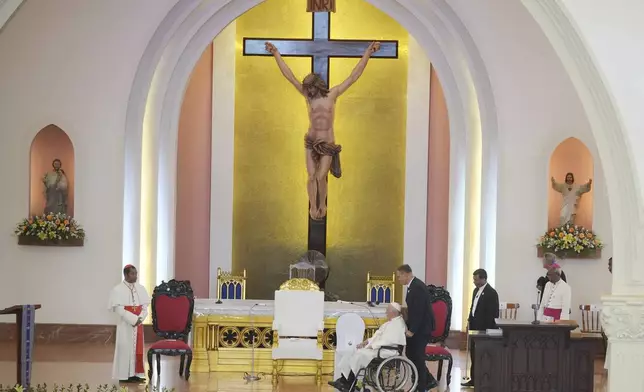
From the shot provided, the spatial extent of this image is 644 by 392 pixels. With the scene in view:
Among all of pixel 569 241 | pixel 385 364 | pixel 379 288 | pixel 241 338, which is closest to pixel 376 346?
pixel 385 364

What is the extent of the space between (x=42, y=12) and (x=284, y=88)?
4.96 metres

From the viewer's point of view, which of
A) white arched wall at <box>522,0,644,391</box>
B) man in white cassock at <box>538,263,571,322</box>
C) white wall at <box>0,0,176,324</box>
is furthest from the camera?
white wall at <box>0,0,176,324</box>

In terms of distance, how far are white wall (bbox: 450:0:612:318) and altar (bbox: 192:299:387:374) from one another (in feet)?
7.83

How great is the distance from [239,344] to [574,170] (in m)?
5.17

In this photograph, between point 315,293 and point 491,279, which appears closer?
point 315,293

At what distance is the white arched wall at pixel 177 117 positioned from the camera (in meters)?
15.2

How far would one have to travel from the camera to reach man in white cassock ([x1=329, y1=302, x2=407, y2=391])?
1102 cm

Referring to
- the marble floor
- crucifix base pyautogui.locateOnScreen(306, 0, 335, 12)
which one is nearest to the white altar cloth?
the marble floor

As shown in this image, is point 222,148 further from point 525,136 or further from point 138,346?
point 138,346

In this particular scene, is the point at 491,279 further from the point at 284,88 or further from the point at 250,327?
the point at 284,88

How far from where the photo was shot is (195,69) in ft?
59.9

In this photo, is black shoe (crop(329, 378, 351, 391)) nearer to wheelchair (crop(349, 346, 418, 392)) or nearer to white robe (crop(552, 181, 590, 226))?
wheelchair (crop(349, 346, 418, 392))

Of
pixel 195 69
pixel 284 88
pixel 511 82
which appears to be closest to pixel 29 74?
pixel 195 69

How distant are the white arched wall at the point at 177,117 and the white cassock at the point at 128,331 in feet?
9.19
